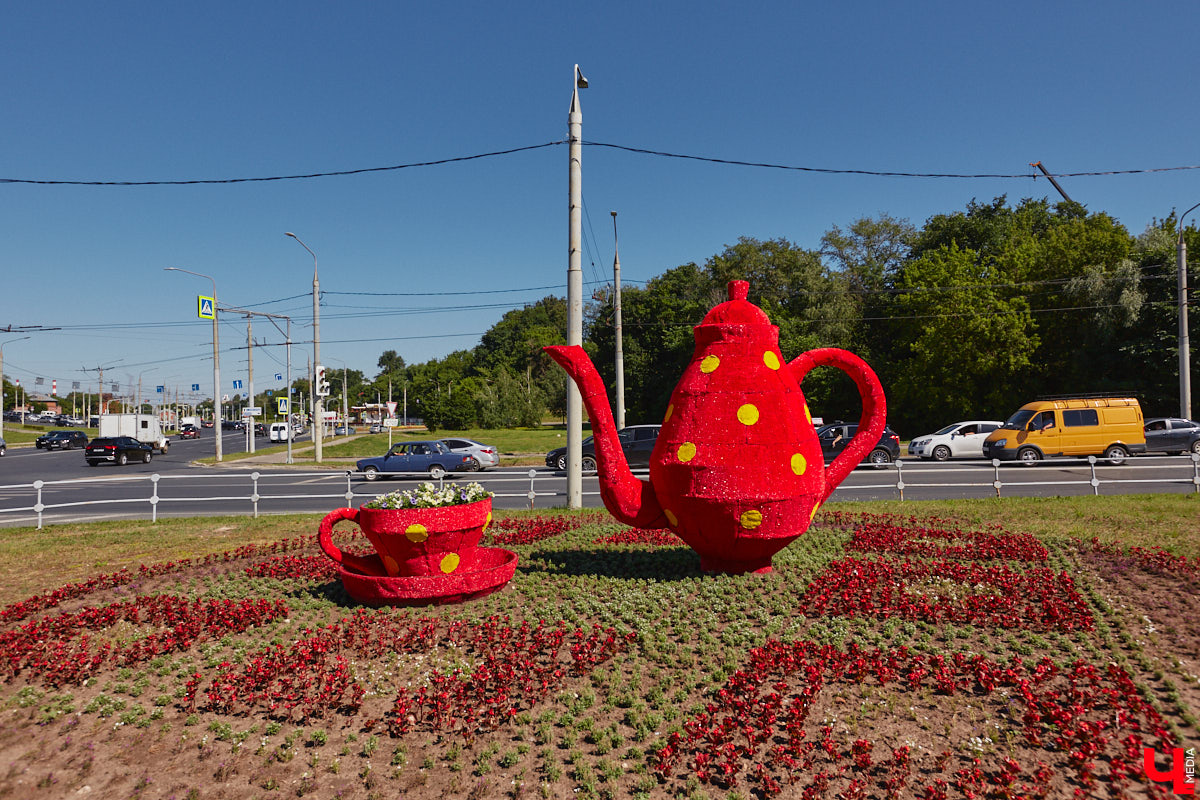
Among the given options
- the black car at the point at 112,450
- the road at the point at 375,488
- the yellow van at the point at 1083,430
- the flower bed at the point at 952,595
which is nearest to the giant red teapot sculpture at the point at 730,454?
the flower bed at the point at 952,595

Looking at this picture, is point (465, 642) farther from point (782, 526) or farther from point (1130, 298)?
point (1130, 298)

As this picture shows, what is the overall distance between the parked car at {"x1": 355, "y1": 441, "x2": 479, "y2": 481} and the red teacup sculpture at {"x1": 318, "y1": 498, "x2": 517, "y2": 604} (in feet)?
55.5

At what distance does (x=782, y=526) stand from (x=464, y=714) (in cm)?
377

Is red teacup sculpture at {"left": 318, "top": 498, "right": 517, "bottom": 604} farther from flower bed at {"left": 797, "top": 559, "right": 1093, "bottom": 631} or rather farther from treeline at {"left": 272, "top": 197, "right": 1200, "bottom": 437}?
treeline at {"left": 272, "top": 197, "right": 1200, "bottom": 437}

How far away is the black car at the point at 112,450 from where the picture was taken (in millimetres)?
32094

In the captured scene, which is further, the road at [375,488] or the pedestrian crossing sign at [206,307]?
the pedestrian crossing sign at [206,307]

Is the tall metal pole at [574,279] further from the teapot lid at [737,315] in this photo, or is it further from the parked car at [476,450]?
the parked car at [476,450]

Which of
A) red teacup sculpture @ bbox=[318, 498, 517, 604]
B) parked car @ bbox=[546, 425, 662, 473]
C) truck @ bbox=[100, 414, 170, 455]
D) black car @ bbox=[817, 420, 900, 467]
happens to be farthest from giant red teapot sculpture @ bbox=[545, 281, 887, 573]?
truck @ bbox=[100, 414, 170, 455]

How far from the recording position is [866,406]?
8.00m

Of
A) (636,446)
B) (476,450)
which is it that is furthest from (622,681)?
(476,450)

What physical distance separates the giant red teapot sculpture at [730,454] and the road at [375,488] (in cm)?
714

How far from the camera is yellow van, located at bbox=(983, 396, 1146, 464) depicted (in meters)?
21.2

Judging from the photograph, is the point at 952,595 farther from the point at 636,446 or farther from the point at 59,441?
the point at 59,441

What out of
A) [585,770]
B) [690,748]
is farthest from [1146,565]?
[585,770]
